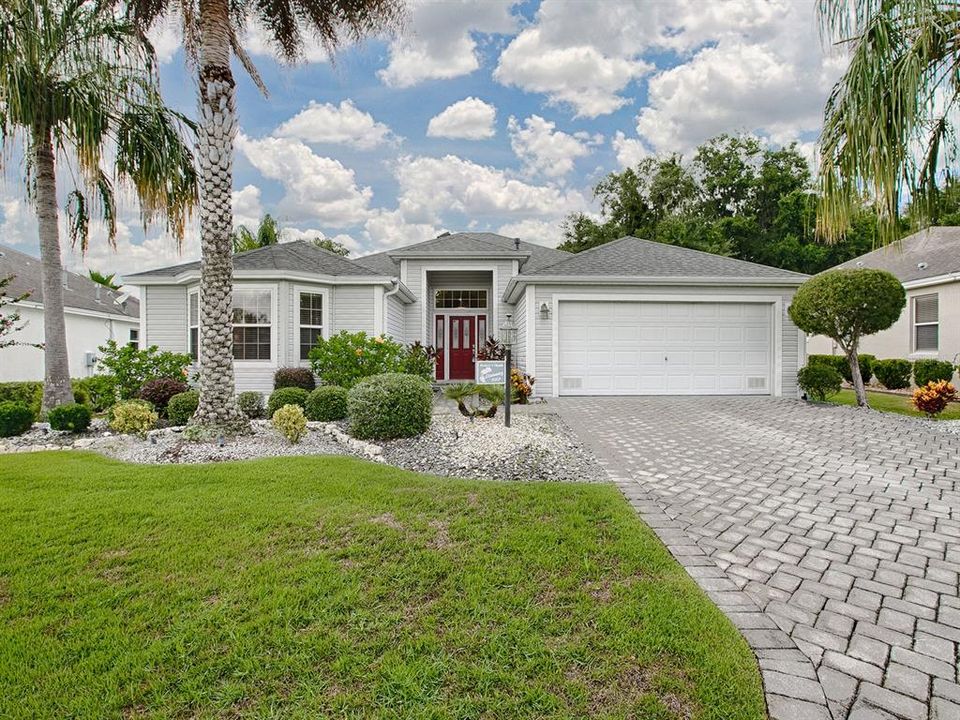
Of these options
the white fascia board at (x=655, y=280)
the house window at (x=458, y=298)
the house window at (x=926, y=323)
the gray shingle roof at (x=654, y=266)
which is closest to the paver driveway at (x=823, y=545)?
the white fascia board at (x=655, y=280)

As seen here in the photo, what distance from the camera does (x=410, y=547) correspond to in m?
3.15

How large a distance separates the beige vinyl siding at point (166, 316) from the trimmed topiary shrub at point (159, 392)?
3.19 meters

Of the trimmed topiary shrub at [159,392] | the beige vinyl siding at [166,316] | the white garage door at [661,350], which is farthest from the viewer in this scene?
the beige vinyl siding at [166,316]

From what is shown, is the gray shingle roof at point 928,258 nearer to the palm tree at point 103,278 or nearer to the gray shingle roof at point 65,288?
the gray shingle roof at point 65,288

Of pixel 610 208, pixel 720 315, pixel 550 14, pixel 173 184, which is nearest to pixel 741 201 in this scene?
pixel 610 208

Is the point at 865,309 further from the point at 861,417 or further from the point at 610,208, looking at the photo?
the point at 610,208

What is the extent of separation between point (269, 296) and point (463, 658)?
33.4ft

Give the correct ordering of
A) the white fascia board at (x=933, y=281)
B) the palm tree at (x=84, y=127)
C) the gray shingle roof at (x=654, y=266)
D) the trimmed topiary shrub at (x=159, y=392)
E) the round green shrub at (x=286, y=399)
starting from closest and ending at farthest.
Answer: the palm tree at (x=84, y=127) → the round green shrub at (x=286, y=399) → the trimmed topiary shrub at (x=159, y=392) → the gray shingle roof at (x=654, y=266) → the white fascia board at (x=933, y=281)

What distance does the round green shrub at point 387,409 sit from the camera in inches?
257

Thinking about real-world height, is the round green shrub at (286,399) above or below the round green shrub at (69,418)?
above

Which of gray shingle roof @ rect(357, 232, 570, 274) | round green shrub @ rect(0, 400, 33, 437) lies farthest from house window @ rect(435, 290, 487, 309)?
round green shrub @ rect(0, 400, 33, 437)

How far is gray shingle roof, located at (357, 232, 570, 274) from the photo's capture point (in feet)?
46.4

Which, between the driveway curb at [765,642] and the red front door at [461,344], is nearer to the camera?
the driveway curb at [765,642]

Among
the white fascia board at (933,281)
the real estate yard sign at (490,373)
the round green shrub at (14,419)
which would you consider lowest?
the round green shrub at (14,419)
